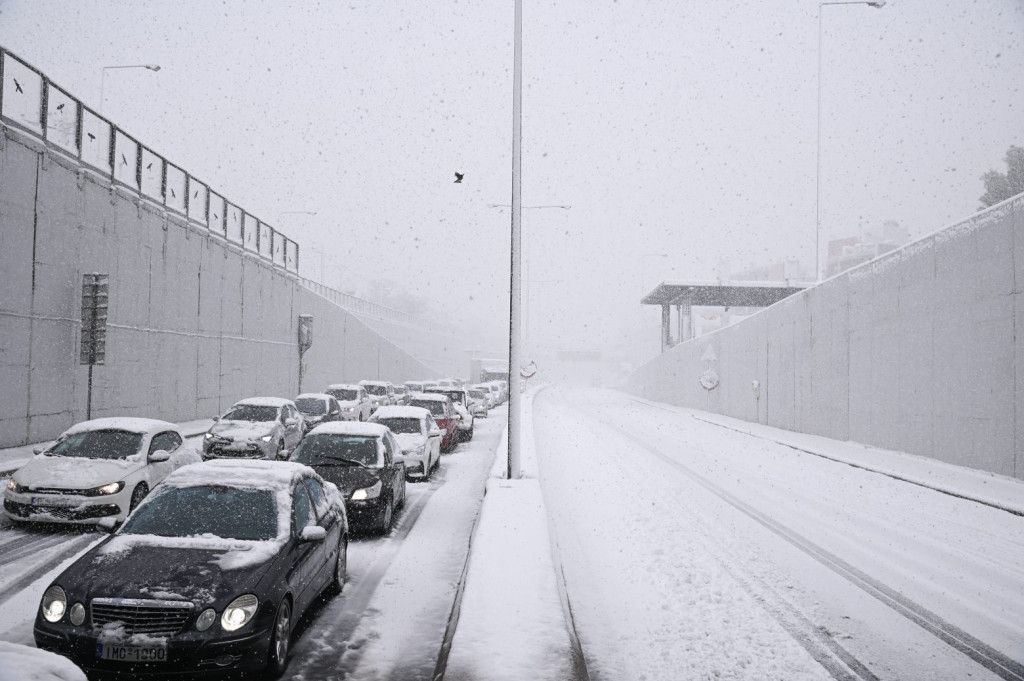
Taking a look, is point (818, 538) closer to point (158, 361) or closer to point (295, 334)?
point (158, 361)

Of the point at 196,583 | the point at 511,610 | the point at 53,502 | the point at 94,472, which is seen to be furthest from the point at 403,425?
the point at 196,583

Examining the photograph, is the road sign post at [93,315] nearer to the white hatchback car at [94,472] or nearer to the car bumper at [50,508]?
the white hatchback car at [94,472]

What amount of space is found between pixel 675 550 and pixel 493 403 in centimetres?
4398

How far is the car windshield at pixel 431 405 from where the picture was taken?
24203 millimetres

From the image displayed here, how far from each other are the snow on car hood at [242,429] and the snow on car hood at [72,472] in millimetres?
6473

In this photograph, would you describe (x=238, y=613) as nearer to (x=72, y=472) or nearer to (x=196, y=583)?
(x=196, y=583)

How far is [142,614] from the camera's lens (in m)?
5.52

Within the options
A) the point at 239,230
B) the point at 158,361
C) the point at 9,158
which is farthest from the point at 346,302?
the point at 9,158

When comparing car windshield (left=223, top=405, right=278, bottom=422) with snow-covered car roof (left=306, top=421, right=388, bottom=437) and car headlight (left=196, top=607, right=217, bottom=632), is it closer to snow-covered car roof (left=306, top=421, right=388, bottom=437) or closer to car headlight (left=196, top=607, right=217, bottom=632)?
snow-covered car roof (left=306, top=421, right=388, bottom=437)

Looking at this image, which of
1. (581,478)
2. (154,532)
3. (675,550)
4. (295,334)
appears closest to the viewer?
(154,532)

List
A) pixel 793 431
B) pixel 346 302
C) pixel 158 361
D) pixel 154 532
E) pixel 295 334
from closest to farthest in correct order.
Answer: pixel 154 532
pixel 158 361
pixel 793 431
pixel 295 334
pixel 346 302

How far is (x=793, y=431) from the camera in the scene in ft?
105

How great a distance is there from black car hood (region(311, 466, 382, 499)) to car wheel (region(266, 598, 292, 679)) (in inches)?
186

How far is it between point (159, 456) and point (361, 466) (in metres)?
3.14
